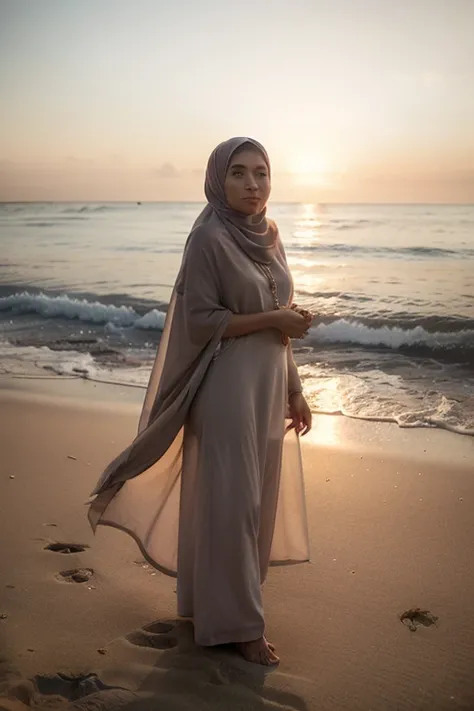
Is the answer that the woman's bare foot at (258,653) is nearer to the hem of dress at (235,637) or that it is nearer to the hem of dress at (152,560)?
the hem of dress at (235,637)

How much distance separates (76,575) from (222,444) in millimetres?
1089

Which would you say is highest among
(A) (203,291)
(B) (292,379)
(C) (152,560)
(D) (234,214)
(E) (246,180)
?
(E) (246,180)

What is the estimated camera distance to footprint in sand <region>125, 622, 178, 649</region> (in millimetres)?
2662

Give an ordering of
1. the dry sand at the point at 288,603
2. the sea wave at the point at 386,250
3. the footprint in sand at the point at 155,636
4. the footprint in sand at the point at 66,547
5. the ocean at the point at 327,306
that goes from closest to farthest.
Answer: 1. the dry sand at the point at 288,603
2. the footprint in sand at the point at 155,636
3. the footprint in sand at the point at 66,547
4. the ocean at the point at 327,306
5. the sea wave at the point at 386,250

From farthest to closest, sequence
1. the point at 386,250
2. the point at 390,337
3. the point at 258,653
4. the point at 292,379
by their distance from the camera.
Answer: the point at 386,250 → the point at 390,337 → the point at 292,379 → the point at 258,653

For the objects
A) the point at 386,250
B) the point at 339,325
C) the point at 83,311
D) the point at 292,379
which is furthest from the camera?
the point at 386,250

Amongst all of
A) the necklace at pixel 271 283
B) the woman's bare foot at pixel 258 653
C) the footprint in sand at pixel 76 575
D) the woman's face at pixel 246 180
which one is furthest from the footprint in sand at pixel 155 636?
the woman's face at pixel 246 180

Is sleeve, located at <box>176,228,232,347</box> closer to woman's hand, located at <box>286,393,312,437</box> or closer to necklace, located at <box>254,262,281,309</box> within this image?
necklace, located at <box>254,262,281,309</box>

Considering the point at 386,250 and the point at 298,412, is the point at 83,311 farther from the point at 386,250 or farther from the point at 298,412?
the point at 298,412

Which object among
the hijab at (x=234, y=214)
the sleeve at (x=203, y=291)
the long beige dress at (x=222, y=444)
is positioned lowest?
the long beige dress at (x=222, y=444)

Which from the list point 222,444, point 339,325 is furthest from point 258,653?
point 339,325

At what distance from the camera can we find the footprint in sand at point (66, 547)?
132 inches

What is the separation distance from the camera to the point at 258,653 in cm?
255

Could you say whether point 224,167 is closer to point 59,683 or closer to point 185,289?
point 185,289
